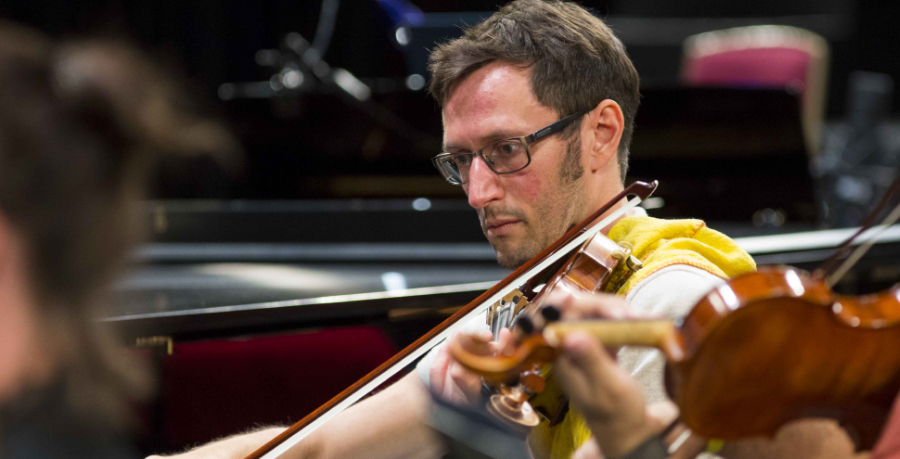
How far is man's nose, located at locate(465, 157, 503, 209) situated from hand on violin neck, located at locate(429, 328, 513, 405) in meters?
0.26

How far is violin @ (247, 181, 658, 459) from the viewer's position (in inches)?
40.4

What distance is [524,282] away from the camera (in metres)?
1.08

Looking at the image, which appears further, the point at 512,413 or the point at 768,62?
the point at 768,62

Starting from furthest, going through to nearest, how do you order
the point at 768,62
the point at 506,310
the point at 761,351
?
the point at 768,62
the point at 506,310
the point at 761,351

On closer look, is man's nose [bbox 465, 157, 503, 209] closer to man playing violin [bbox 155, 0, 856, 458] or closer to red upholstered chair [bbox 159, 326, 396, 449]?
man playing violin [bbox 155, 0, 856, 458]

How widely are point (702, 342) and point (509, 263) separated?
2.15 feet

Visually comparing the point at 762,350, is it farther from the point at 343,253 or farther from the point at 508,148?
the point at 343,253

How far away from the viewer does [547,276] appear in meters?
1.21

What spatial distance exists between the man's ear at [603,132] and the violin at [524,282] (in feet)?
0.60

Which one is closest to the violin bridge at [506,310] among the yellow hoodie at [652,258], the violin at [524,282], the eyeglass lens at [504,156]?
the violin at [524,282]

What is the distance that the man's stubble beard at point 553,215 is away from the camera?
124 centimetres

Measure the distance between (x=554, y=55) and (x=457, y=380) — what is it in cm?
57

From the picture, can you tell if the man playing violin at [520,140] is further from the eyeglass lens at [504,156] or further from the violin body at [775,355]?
the violin body at [775,355]

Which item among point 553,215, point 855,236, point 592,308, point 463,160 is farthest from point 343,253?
point 592,308
